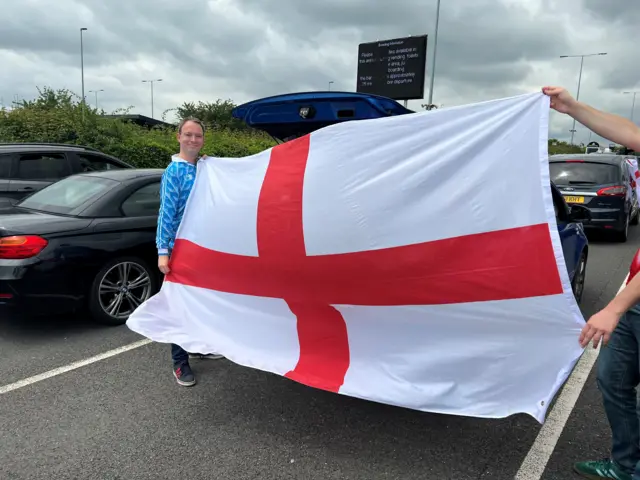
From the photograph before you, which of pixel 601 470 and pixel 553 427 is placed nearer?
pixel 601 470

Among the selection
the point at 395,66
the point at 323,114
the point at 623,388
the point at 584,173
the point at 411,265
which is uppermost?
the point at 395,66

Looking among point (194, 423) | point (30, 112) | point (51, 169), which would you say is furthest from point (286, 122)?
point (30, 112)

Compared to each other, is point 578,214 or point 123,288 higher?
point 578,214

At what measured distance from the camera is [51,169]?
7.34 m

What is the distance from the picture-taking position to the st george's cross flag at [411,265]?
7.13 ft

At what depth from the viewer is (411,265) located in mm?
2385

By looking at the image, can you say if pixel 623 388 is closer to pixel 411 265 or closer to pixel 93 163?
pixel 411 265

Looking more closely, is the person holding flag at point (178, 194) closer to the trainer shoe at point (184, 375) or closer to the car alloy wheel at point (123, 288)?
the trainer shoe at point (184, 375)

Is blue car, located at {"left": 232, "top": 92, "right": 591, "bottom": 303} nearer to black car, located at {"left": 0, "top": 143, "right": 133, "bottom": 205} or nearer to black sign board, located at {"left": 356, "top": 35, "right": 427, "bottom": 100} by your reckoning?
black car, located at {"left": 0, "top": 143, "right": 133, "bottom": 205}

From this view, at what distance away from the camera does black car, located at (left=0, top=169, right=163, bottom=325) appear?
13.3ft

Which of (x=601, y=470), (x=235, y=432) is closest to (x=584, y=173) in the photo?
(x=601, y=470)

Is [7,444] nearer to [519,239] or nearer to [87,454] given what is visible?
[87,454]

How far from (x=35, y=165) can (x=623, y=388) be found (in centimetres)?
761

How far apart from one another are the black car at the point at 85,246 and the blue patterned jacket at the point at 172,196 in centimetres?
134
